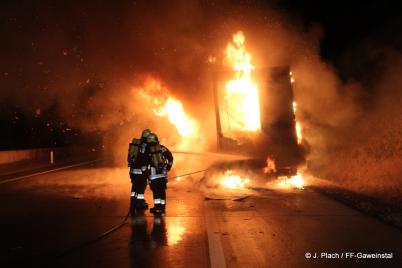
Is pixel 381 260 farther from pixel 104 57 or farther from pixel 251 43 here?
pixel 104 57

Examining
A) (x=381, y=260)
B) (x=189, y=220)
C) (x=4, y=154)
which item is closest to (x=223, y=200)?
(x=189, y=220)

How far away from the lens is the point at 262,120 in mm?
13414

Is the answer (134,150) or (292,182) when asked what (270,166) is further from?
(134,150)

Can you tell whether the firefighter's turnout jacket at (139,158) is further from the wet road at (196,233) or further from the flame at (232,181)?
the flame at (232,181)

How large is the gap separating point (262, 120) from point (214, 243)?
772 centimetres

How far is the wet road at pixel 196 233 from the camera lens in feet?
17.6

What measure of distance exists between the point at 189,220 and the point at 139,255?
229 centimetres

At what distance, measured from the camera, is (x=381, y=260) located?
533 cm

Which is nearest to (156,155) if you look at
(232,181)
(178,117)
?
(232,181)

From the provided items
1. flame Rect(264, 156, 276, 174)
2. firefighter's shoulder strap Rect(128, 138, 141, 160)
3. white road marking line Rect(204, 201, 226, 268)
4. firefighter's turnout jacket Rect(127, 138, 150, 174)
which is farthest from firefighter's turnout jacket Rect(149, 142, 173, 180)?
flame Rect(264, 156, 276, 174)

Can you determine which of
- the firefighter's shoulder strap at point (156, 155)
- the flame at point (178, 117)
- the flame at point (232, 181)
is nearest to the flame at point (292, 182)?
the flame at point (232, 181)

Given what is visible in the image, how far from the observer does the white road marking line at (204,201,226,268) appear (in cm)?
521

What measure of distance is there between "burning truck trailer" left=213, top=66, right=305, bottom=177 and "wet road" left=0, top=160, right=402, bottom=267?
3084 millimetres

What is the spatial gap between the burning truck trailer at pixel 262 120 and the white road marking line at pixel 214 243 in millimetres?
5710
